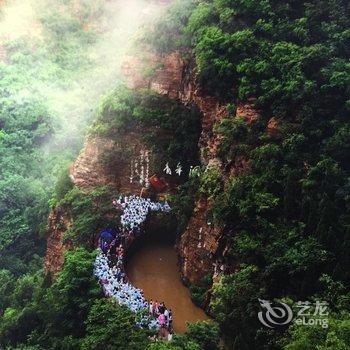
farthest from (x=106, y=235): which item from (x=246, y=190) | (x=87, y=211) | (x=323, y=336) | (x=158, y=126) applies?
(x=323, y=336)

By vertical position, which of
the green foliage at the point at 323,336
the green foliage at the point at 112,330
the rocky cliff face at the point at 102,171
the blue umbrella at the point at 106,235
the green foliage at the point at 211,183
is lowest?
the green foliage at the point at 323,336

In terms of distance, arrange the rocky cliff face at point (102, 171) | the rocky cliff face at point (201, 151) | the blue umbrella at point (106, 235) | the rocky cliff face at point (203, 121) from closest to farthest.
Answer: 1. the rocky cliff face at point (203, 121)
2. the rocky cliff face at point (201, 151)
3. the blue umbrella at point (106, 235)
4. the rocky cliff face at point (102, 171)

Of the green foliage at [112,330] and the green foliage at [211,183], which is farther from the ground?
the green foliage at [211,183]

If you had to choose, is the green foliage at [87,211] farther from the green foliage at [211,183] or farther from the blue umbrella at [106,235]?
the green foliage at [211,183]

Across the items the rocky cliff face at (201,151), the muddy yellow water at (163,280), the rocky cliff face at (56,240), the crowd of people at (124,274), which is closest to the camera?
the crowd of people at (124,274)

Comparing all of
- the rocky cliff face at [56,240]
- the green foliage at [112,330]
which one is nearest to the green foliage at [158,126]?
the rocky cliff face at [56,240]

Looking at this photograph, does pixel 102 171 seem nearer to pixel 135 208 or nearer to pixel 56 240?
pixel 135 208

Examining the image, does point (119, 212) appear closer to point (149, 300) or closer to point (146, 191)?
point (146, 191)
